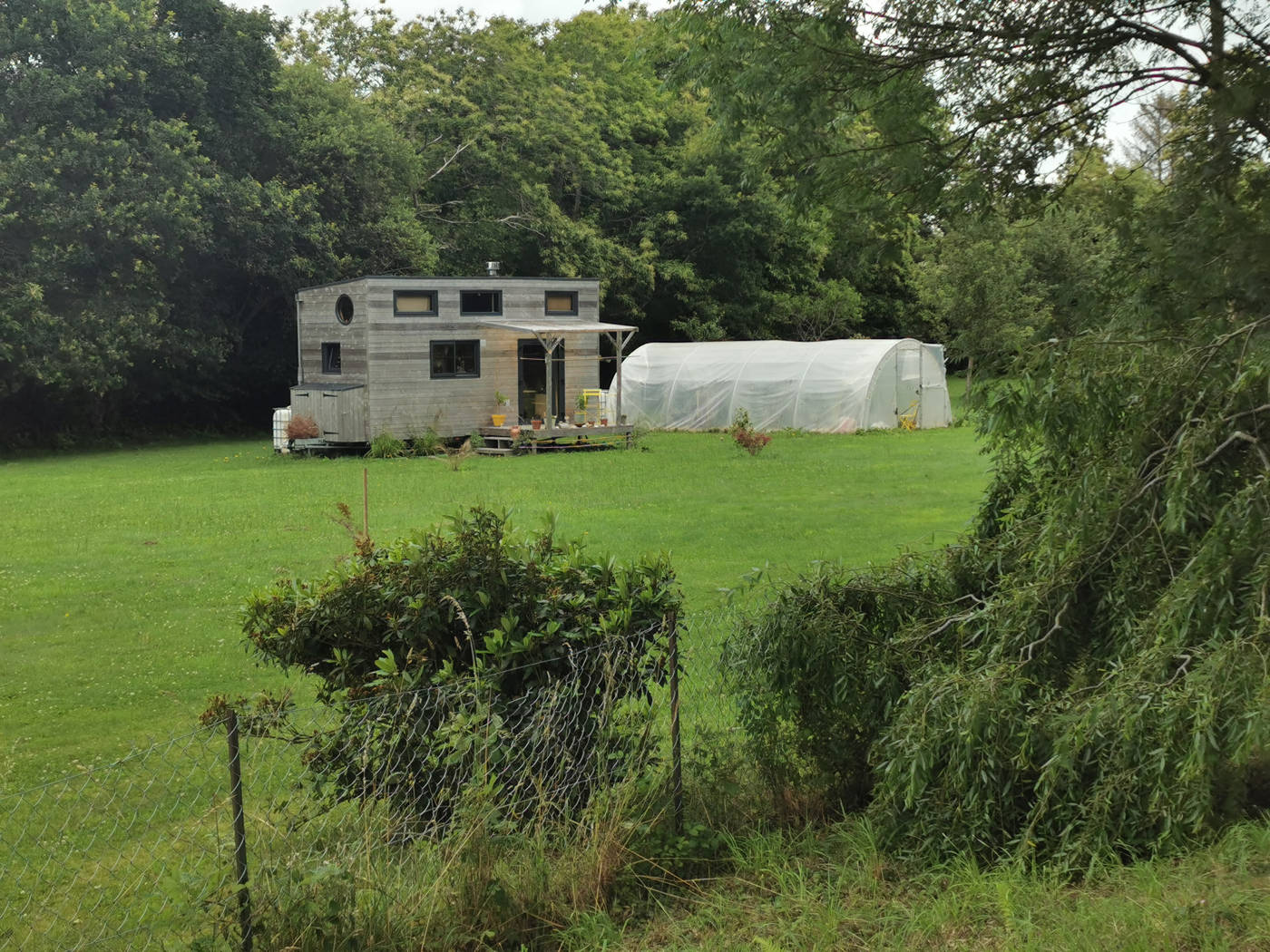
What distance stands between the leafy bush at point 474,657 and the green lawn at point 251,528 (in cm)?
64

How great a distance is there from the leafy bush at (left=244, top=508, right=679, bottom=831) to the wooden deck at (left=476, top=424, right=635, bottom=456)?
21.3 metres

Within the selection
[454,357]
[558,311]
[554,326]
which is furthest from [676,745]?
[558,311]

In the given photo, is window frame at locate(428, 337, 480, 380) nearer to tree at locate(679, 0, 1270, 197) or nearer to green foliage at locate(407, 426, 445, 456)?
green foliage at locate(407, 426, 445, 456)

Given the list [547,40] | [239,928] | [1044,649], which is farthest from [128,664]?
[547,40]

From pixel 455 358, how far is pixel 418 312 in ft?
4.68

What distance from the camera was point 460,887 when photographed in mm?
4707

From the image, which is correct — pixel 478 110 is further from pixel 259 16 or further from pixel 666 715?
pixel 666 715

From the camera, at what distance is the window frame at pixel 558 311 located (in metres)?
30.9

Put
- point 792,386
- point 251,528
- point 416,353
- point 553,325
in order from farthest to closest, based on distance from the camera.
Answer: point 792,386, point 553,325, point 416,353, point 251,528

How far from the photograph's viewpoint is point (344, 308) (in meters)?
29.0

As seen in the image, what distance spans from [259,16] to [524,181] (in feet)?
30.8

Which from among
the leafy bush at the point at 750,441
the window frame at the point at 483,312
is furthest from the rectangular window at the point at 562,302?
the leafy bush at the point at 750,441

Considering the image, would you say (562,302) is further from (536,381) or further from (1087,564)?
(1087,564)

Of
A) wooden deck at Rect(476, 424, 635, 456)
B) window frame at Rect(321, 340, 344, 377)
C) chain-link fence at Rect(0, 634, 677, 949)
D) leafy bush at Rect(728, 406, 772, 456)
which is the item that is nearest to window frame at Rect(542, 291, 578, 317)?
wooden deck at Rect(476, 424, 635, 456)
